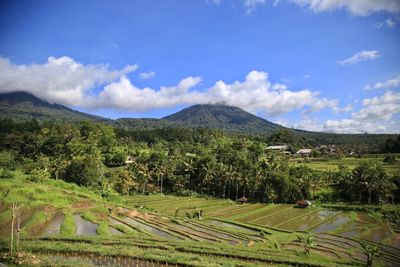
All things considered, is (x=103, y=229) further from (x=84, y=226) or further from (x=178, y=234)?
(x=178, y=234)

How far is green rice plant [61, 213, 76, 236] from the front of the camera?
89.1 feet

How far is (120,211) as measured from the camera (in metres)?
37.8

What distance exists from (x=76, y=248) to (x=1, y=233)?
24.1ft

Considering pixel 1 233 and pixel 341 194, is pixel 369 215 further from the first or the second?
pixel 1 233

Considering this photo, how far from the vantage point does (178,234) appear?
102ft

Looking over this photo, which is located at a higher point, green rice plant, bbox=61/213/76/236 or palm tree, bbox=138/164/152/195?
palm tree, bbox=138/164/152/195

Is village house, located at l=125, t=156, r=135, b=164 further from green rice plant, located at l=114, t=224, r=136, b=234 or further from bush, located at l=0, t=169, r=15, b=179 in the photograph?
green rice plant, located at l=114, t=224, r=136, b=234

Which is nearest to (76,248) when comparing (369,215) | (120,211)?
(120,211)

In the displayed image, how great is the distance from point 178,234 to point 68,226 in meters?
10.0

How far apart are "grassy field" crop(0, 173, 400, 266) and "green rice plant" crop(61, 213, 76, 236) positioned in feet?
0.25

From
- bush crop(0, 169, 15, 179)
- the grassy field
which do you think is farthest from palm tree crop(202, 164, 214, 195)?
bush crop(0, 169, 15, 179)

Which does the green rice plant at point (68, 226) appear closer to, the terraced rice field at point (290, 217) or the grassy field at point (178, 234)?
the grassy field at point (178, 234)

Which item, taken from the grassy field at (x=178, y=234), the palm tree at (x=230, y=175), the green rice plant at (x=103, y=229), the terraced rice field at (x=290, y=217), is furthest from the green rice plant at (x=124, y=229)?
the palm tree at (x=230, y=175)

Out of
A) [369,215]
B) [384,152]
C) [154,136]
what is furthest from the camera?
[154,136]
